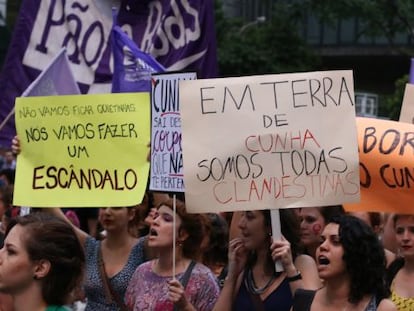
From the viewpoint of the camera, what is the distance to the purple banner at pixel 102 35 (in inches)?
367

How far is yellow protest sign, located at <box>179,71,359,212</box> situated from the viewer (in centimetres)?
560

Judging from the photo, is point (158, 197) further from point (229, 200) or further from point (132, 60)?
point (229, 200)

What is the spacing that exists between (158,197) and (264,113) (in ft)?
6.69

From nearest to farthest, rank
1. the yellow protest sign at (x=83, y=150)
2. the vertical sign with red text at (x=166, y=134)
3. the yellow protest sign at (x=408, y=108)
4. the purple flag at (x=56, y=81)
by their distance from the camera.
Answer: the vertical sign with red text at (x=166, y=134), the yellow protest sign at (x=83, y=150), the yellow protest sign at (x=408, y=108), the purple flag at (x=56, y=81)

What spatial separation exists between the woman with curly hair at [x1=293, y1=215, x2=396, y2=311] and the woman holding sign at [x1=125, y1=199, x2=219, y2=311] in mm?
844

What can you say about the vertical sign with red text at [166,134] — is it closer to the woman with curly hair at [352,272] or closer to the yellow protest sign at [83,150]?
the yellow protest sign at [83,150]

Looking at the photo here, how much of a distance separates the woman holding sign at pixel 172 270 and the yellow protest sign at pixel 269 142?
0.53 metres

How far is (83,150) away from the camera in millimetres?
6613

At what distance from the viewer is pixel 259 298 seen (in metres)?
5.77

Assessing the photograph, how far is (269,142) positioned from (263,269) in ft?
2.20

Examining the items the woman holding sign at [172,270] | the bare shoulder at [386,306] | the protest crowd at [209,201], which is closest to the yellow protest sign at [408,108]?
the protest crowd at [209,201]

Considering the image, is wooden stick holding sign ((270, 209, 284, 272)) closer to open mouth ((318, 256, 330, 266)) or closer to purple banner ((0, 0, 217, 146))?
open mouth ((318, 256, 330, 266))

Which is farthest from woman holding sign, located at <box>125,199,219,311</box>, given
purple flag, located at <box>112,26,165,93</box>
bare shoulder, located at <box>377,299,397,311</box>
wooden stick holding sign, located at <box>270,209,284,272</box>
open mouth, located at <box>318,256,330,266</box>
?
purple flag, located at <box>112,26,165,93</box>

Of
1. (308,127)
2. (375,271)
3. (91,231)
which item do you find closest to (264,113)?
(308,127)
